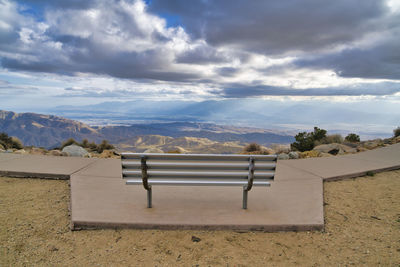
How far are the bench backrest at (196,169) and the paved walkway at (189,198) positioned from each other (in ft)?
1.37

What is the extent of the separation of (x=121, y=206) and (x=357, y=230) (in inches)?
123

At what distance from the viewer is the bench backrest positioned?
3.53 meters

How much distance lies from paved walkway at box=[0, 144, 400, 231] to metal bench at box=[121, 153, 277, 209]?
0.41 meters

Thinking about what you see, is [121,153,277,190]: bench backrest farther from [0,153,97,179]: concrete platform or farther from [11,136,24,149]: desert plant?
[11,136,24,149]: desert plant

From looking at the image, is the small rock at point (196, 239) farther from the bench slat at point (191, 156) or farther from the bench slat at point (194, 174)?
the bench slat at point (191, 156)

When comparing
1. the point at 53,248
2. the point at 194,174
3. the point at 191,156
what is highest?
the point at 191,156

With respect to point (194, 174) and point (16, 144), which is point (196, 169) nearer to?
point (194, 174)

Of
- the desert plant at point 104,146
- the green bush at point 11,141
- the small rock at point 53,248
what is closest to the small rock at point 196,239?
the small rock at point 53,248

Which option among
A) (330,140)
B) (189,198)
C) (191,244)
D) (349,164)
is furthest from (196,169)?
(330,140)

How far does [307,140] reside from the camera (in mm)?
13367

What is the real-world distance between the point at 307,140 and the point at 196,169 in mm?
11150

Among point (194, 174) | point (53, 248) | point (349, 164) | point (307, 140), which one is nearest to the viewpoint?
point (53, 248)

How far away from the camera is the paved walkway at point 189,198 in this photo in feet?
11.0

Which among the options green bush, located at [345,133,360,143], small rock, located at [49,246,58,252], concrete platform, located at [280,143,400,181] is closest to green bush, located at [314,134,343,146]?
green bush, located at [345,133,360,143]
